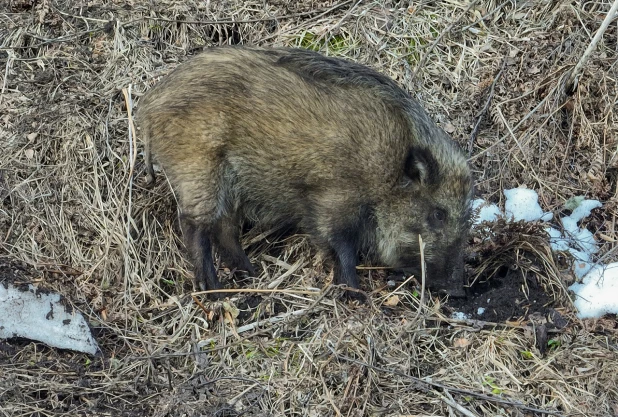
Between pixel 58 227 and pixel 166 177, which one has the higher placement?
pixel 166 177

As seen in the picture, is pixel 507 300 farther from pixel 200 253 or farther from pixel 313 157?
pixel 200 253

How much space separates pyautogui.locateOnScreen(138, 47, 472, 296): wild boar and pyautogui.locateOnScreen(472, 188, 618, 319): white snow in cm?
46

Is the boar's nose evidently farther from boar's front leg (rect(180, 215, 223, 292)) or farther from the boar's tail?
the boar's tail

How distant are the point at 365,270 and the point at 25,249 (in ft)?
8.04

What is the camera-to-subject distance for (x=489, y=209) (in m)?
6.54

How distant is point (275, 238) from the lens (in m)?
6.50

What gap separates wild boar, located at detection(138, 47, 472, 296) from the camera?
5961mm

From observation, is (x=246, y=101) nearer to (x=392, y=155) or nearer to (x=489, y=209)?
(x=392, y=155)

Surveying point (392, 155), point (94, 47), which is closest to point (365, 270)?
point (392, 155)

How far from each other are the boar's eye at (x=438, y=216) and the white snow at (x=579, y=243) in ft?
0.91

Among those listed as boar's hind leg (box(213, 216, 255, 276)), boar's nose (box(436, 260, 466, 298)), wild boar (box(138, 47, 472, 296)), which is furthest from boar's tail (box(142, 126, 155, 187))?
boar's nose (box(436, 260, 466, 298))

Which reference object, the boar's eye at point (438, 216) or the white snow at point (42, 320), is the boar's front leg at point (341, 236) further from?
the white snow at point (42, 320)

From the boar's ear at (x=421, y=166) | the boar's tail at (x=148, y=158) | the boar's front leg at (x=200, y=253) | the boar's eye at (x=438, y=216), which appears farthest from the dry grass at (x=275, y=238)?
the boar's ear at (x=421, y=166)

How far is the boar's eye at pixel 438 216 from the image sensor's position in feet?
20.0
